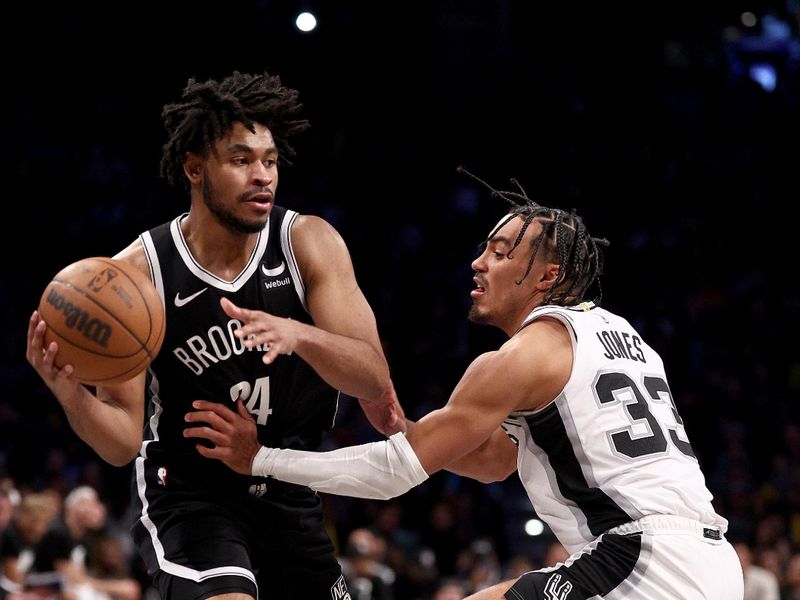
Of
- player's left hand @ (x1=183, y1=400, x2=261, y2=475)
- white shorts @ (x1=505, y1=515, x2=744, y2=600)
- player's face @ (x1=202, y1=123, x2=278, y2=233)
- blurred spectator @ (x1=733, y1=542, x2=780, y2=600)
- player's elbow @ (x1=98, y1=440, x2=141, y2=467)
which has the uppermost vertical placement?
player's face @ (x1=202, y1=123, x2=278, y2=233)

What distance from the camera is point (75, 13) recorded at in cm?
1323

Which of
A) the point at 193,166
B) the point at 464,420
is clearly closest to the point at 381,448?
the point at 464,420

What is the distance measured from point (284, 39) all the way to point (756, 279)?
21.1ft

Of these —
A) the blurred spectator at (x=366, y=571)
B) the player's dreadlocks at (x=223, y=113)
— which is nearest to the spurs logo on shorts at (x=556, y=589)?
the player's dreadlocks at (x=223, y=113)

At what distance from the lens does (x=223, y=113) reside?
4.23 metres

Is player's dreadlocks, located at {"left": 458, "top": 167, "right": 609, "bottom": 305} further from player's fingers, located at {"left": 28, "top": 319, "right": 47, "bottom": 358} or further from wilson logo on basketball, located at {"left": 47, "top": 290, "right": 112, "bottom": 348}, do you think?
player's fingers, located at {"left": 28, "top": 319, "right": 47, "bottom": 358}


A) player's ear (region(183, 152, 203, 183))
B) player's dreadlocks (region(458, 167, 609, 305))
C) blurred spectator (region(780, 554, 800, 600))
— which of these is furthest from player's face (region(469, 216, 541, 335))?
blurred spectator (region(780, 554, 800, 600))

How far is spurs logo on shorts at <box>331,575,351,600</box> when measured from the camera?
429 centimetres

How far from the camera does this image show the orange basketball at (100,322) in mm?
3752

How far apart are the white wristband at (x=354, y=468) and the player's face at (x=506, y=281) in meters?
0.69

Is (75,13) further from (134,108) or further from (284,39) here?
(284,39)

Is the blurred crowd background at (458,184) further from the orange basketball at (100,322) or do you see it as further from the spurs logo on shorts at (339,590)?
the orange basketball at (100,322)

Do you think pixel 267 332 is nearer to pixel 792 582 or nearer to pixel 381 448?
pixel 381 448

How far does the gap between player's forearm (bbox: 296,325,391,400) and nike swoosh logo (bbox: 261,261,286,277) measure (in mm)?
449
